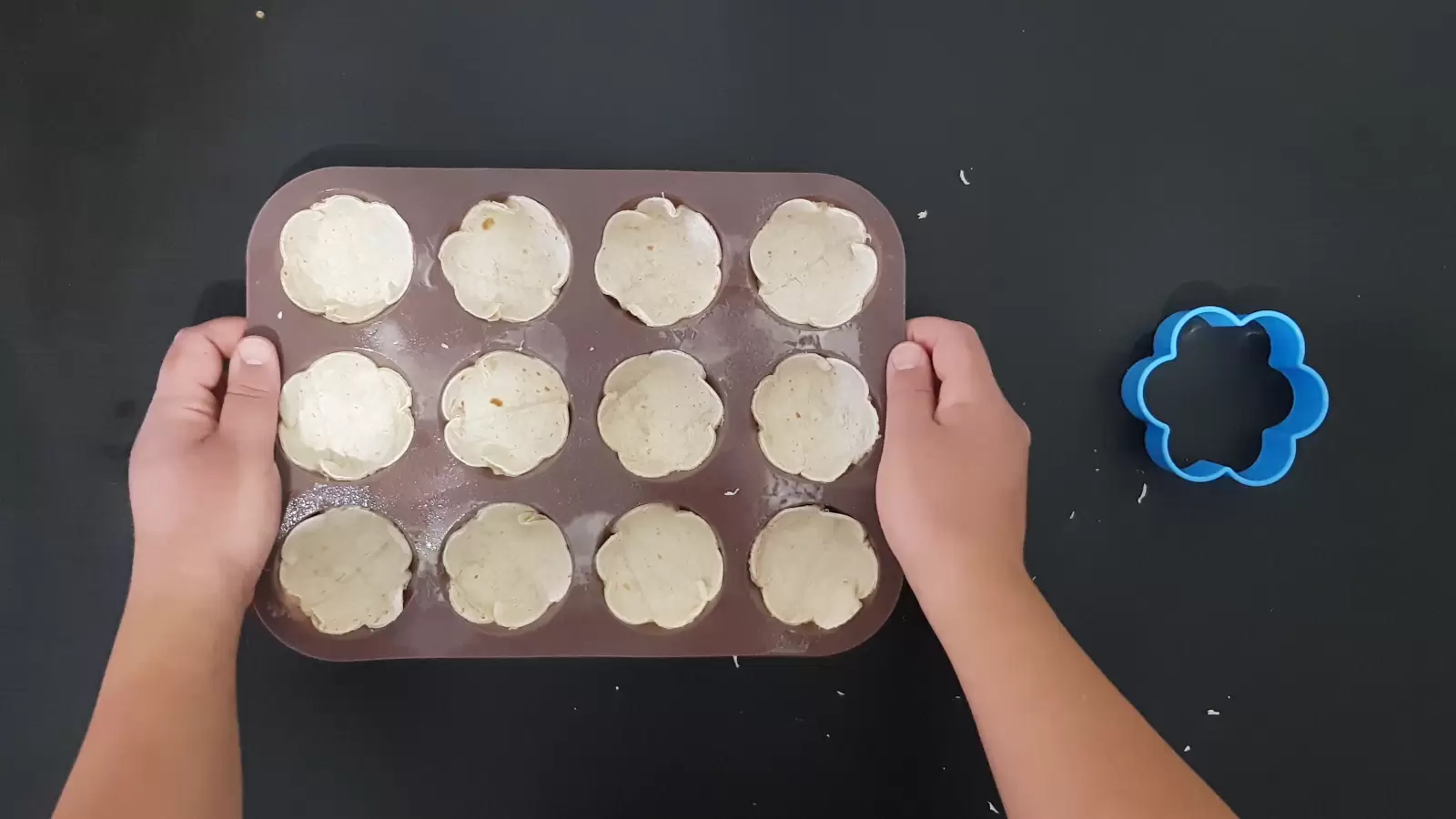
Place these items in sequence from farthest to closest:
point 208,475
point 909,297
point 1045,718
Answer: point 909,297
point 208,475
point 1045,718

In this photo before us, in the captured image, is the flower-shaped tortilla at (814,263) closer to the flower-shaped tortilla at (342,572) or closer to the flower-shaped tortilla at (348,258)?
the flower-shaped tortilla at (348,258)

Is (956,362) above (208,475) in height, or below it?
above

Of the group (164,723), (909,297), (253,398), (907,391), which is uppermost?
(909,297)

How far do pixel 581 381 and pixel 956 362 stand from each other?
0.56 m

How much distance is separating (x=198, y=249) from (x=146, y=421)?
283 mm

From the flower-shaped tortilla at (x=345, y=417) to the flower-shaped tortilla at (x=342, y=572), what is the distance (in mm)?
76

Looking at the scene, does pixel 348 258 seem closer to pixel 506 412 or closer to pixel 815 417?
pixel 506 412

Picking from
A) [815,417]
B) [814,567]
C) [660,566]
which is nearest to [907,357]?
[815,417]

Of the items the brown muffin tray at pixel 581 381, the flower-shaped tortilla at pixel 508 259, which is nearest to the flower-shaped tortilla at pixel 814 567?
the brown muffin tray at pixel 581 381

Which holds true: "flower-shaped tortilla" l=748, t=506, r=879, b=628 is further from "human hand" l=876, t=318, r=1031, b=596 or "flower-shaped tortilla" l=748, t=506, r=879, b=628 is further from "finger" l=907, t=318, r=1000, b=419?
"finger" l=907, t=318, r=1000, b=419

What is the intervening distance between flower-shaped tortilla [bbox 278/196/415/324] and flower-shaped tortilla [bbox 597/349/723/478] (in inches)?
14.2

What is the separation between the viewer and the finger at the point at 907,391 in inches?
50.5

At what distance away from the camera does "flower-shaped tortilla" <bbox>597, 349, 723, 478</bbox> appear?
131 centimetres

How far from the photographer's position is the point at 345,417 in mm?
1265
